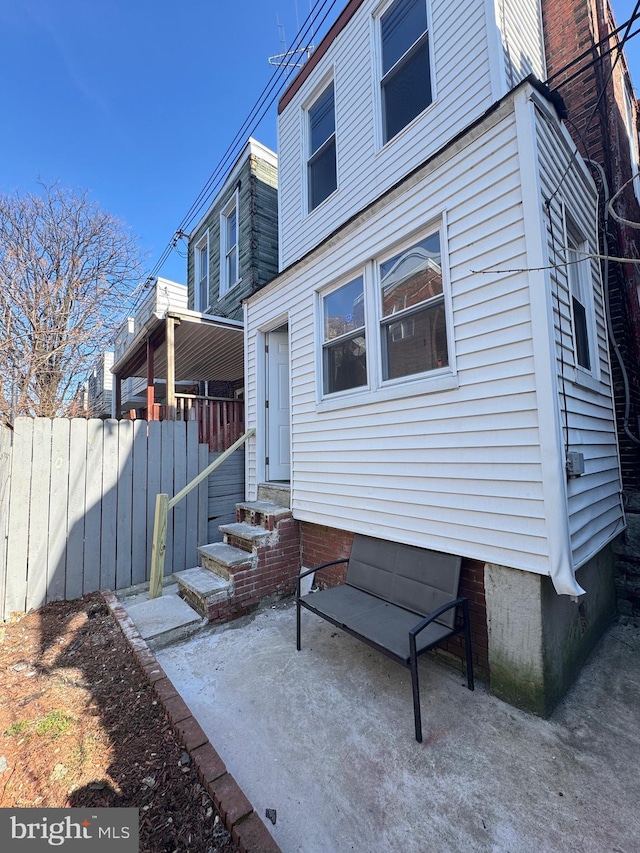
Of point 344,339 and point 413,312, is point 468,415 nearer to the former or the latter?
point 413,312

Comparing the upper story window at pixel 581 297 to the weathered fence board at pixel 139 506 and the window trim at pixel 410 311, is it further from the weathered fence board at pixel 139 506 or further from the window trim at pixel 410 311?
the weathered fence board at pixel 139 506

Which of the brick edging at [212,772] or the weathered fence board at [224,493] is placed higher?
the weathered fence board at [224,493]

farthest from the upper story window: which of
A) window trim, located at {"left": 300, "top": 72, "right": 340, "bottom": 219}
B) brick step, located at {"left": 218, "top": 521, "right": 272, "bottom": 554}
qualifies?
brick step, located at {"left": 218, "top": 521, "right": 272, "bottom": 554}

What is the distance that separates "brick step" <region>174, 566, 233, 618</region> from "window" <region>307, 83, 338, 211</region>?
5043mm

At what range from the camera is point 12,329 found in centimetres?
994

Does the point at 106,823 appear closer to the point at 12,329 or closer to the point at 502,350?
the point at 502,350

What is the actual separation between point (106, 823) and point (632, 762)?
2.62 m

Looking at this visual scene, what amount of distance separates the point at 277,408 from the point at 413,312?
8.65 feet

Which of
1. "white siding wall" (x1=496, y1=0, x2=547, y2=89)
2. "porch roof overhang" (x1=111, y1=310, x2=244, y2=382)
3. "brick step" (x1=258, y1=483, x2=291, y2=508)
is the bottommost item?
"brick step" (x1=258, y1=483, x2=291, y2=508)

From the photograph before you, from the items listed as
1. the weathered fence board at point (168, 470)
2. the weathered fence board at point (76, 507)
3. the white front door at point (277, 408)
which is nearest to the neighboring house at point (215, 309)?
the weathered fence board at point (168, 470)

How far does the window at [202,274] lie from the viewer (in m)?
9.85

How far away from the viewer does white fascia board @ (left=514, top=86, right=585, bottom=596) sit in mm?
2191

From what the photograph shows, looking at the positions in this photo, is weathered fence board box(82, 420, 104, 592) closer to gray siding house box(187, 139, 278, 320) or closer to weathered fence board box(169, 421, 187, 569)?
weathered fence board box(169, 421, 187, 569)

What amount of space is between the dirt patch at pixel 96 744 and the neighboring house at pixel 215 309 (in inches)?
136
